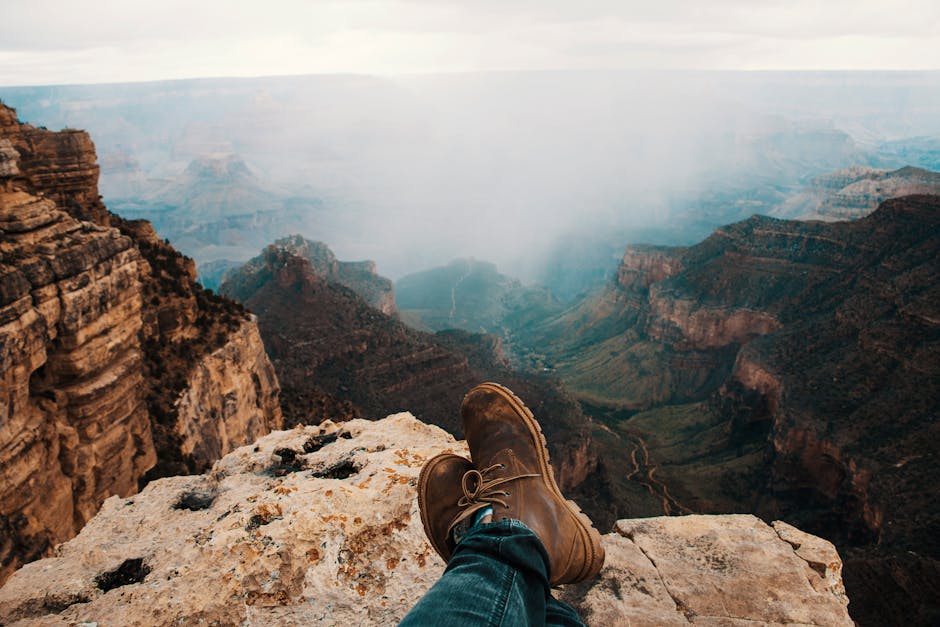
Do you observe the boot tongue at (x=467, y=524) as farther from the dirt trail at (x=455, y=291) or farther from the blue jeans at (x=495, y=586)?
the dirt trail at (x=455, y=291)

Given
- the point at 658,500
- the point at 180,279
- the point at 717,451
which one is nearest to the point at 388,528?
the point at 180,279

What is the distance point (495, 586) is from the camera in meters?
3.54

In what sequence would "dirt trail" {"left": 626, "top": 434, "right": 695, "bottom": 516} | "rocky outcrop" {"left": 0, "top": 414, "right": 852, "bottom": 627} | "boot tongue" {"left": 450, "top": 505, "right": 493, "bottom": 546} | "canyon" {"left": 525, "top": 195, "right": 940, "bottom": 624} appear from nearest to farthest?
"boot tongue" {"left": 450, "top": 505, "right": 493, "bottom": 546} < "rocky outcrop" {"left": 0, "top": 414, "right": 852, "bottom": 627} < "canyon" {"left": 525, "top": 195, "right": 940, "bottom": 624} < "dirt trail" {"left": 626, "top": 434, "right": 695, "bottom": 516}

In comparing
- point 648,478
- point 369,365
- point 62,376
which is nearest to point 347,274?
point 369,365

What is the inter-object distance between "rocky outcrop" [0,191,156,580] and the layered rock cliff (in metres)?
0.02

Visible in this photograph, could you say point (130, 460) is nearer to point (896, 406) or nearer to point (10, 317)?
point (10, 317)

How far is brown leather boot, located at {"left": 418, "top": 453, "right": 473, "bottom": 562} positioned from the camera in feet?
15.9

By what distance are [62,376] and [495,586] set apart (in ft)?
40.4

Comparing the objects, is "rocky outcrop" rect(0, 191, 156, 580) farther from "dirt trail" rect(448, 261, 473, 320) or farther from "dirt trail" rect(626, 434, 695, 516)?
"dirt trail" rect(448, 261, 473, 320)

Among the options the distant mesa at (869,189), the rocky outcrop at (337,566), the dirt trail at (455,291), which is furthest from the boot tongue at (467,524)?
the dirt trail at (455,291)

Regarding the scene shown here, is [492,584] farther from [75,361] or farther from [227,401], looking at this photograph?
[227,401]

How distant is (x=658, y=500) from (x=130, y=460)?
37816 millimetres

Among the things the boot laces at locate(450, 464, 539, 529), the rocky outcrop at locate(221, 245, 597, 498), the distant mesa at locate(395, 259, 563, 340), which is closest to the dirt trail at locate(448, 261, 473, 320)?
the distant mesa at locate(395, 259, 563, 340)

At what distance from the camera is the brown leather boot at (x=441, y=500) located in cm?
484
